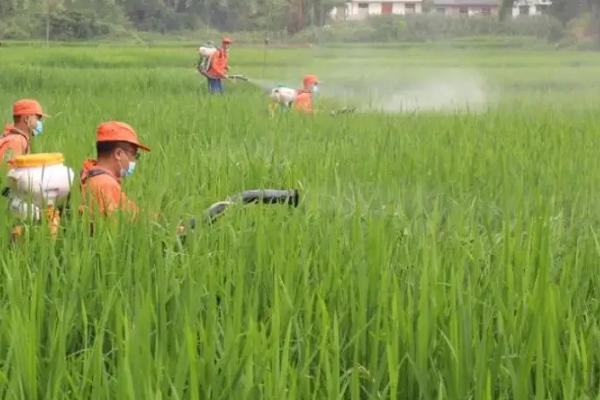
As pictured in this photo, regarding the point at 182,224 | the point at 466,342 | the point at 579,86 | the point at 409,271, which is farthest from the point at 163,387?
the point at 579,86

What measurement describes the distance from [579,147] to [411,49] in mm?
16922

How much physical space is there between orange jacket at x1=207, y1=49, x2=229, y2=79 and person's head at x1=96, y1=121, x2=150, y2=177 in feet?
26.7

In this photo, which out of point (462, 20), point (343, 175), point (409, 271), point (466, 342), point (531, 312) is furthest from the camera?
point (462, 20)

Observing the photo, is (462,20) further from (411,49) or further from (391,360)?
(391,360)

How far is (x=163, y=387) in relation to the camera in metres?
1.54

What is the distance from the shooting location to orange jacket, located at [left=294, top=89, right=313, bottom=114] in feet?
26.8

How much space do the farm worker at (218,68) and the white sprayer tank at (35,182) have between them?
845cm

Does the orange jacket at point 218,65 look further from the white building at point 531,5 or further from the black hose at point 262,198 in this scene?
the white building at point 531,5

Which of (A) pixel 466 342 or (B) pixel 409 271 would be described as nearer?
(A) pixel 466 342

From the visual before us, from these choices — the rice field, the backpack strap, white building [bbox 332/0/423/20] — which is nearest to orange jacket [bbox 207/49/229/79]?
the rice field

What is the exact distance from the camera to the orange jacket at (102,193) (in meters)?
2.77

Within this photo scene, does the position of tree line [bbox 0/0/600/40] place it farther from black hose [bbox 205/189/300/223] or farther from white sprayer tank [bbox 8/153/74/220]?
white sprayer tank [bbox 8/153/74/220]

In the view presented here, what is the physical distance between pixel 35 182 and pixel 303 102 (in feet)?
18.8

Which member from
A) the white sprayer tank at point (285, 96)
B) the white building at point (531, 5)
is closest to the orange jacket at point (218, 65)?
the white sprayer tank at point (285, 96)
